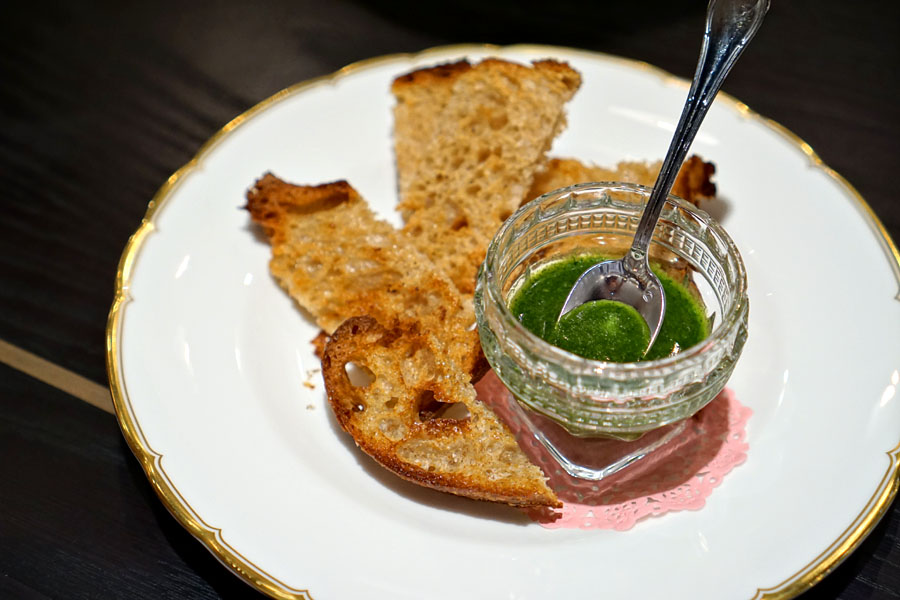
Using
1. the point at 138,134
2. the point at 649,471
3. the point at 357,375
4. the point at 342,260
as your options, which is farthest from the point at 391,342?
the point at 138,134

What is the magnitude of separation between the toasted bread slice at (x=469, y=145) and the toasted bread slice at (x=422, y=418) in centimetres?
41

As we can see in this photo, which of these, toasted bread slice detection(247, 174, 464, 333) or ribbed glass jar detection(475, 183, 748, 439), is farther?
toasted bread slice detection(247, 174, 464, 333)

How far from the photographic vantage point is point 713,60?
237 centimetres

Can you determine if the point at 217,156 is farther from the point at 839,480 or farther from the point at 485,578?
the point at 839,480

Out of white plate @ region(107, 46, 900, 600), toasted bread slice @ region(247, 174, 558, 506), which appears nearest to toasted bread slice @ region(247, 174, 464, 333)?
toasted bread slice @ region(247, 174, 558, 506)

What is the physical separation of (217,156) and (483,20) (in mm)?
1787

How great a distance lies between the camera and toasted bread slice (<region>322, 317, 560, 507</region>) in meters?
2.30

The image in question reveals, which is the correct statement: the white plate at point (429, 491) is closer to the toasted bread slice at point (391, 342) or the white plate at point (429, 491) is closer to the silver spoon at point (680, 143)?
the toasted bread slice at point (391, 342)

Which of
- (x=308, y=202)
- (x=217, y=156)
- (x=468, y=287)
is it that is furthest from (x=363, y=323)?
(x=217, y=156)

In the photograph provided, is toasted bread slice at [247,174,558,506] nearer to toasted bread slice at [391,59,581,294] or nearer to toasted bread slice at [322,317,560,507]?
toasted bread slice at [322,317,560,507]

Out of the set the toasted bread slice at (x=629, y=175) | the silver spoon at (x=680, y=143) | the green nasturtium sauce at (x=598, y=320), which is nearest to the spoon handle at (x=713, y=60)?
the silver spoon at (x=680, y=143)

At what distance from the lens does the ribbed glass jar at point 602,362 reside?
2.15 meters

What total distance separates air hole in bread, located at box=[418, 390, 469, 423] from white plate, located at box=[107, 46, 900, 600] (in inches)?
8.6

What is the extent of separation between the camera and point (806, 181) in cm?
305
